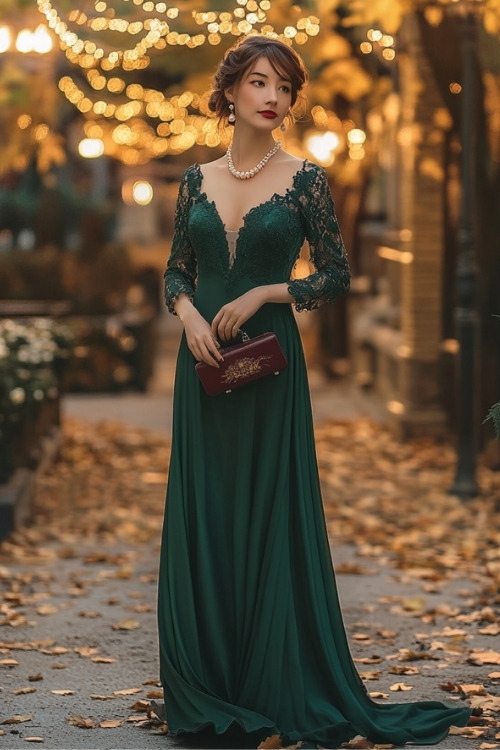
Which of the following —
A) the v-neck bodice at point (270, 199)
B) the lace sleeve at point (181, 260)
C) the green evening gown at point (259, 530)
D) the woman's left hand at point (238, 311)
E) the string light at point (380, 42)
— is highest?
the string light at point (380, 42)

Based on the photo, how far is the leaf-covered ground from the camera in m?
5.70

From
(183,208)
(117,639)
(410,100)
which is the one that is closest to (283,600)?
(183,208)

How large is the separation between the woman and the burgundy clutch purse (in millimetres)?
43

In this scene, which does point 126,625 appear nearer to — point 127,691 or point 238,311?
point 127,691

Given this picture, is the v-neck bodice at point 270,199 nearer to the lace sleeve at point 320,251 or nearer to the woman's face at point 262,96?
the lace sleeve at point 320,251

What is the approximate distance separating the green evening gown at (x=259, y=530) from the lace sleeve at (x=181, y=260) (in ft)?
0.06

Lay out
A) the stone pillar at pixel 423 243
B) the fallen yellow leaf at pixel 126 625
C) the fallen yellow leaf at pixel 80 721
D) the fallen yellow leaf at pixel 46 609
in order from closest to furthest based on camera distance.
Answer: the fallen yellow leaf at pixel 80 721 → the fallen yellow leaf at pixel 126 625 → the fallen yellow leaf at pixel 46 609 → the stone pillar at pixel 423 243

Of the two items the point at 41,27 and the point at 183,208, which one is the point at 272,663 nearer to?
the point at 183,208

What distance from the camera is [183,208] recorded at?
5262mm

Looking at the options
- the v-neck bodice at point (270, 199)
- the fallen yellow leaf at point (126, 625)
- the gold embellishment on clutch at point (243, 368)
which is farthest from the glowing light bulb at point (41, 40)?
the gold embellishment on clutch at point (243, 368)

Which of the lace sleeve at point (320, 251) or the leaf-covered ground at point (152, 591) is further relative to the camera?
the leaf-covered ground at point (152, 591)

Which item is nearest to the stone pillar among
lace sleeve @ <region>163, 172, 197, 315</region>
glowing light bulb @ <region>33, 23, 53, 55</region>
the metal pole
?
the metal pole

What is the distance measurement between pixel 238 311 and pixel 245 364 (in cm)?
17

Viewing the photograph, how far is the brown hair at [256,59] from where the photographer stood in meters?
5.04
